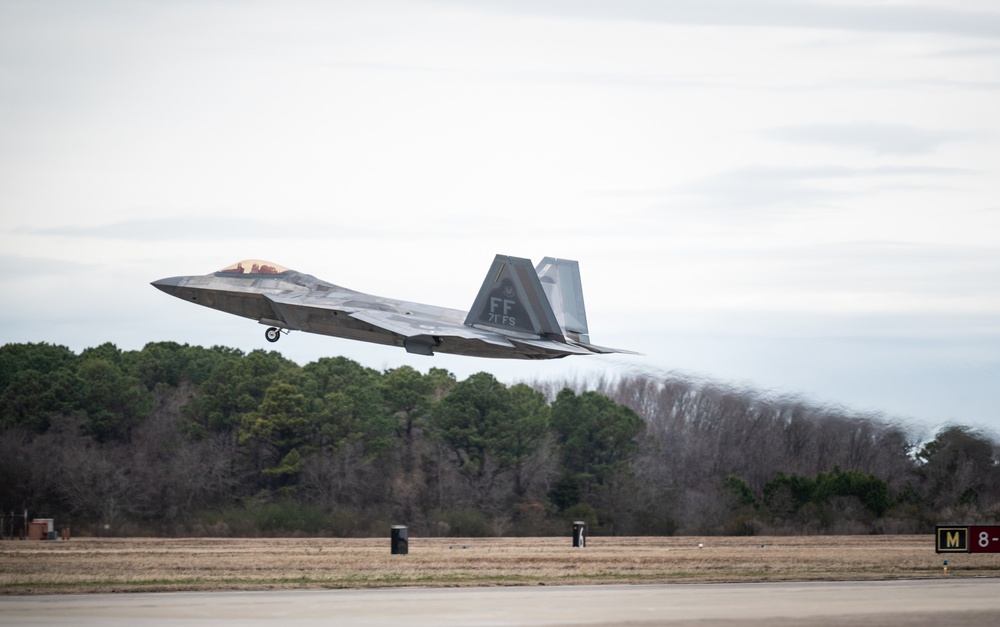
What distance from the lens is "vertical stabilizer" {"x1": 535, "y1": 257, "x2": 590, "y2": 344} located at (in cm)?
4459

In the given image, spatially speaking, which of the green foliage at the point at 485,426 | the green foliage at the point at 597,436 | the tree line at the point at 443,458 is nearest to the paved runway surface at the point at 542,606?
the tree line at the point at 443,458

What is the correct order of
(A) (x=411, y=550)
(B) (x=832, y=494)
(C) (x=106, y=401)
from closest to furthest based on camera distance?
(A) (x=411, y=550) < (B) (x=832, y=494) < (C) (x=106, y=401)

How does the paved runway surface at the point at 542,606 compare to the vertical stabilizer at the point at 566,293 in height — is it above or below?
below

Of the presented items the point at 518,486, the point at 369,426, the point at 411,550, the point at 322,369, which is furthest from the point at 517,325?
the point at 322,369

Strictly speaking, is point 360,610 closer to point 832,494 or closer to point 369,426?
point 832,494

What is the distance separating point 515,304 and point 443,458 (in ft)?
118

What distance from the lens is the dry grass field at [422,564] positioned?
98.7 ft

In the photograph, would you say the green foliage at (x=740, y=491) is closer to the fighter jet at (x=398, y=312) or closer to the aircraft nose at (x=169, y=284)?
the fighter jet at (x=398, y=312)

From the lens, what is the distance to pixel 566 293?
45344 mm

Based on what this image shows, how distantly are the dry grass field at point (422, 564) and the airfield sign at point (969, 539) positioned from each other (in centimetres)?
41

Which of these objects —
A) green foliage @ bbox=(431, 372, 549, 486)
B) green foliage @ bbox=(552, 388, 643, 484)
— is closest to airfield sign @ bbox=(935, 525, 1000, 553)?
green foliage @ bbox=(552, 388, 643, 484)

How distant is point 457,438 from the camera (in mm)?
74938

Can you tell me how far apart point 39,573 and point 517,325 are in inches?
638

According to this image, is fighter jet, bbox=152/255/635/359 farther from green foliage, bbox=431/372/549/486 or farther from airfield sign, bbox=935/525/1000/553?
green foliage, bbox=431/372/549/486
